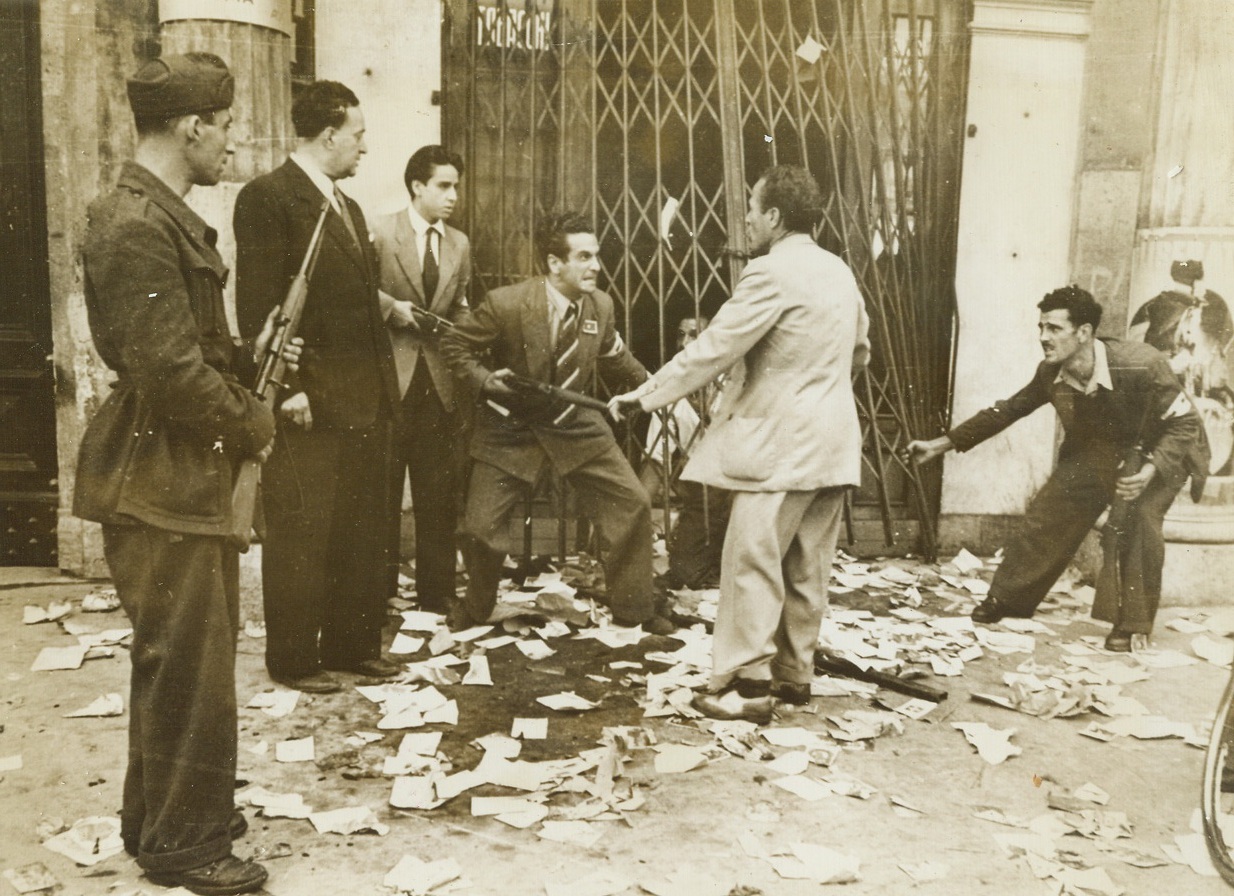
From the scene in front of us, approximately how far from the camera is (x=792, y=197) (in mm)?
4078

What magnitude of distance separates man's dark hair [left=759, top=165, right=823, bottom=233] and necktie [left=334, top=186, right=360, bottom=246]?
160cm

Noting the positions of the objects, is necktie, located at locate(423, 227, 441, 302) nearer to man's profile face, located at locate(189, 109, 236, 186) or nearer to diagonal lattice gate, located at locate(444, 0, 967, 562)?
diagonal lattice gate, located at locate(444, 0, 967, 562)

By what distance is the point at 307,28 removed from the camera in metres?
5.56

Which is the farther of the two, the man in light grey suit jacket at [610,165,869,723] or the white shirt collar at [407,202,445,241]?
the white shirt collar at [407,202,445,241]

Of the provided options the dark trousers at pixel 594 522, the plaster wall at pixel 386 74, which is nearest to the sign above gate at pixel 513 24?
the plaster wall at pixel 386 74

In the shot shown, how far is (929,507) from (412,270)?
3656 mm

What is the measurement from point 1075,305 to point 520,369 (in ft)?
9.57

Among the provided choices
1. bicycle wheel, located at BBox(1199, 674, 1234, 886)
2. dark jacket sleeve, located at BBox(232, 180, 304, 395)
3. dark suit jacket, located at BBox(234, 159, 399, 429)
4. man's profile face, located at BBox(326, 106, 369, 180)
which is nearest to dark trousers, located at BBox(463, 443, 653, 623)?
dark suit jacket, located at BBox(234, 159, 399, 429)

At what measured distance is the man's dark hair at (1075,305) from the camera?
18.0 ft

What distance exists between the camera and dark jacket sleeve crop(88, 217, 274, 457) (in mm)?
2551

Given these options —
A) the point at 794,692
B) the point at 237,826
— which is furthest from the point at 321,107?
the point at 794,692

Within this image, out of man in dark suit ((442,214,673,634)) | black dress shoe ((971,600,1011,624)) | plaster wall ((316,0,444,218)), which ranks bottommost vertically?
black dress shoe ((971,600,1011,624))

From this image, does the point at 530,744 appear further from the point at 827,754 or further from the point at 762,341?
the point at 762,341

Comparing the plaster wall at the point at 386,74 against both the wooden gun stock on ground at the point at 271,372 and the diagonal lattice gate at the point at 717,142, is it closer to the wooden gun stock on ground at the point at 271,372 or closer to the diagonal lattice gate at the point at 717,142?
the diagonal lattice gate at the point at 717,142
